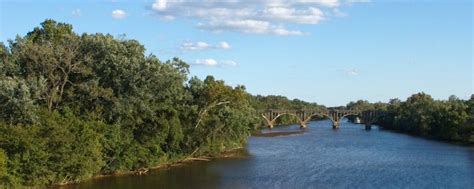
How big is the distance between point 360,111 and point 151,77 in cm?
15096

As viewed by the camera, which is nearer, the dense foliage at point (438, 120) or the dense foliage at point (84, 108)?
the dense foliage at point (84, 108)

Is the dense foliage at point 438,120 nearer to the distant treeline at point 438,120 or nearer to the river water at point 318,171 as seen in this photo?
the distant treeline at point 438,120

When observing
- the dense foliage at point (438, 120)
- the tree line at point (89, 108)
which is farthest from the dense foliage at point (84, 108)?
the dense foliage at point (438, 120)

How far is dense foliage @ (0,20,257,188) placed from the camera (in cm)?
4600

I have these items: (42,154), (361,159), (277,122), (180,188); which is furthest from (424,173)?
(277,122)

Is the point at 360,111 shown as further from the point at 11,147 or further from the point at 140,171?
the point at 11,147

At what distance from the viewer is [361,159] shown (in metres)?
77.2

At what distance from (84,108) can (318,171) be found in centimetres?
2453

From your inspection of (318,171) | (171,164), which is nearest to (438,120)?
(318,171)

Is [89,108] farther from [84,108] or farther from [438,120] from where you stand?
[438,120]

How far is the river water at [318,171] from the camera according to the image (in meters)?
53.5

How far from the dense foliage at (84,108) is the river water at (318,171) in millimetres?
2449

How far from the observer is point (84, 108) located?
5403 centimetres

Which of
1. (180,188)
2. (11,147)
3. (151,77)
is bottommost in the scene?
(180,188)
